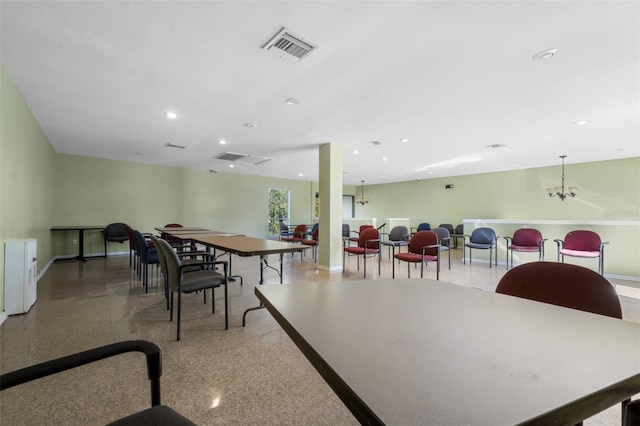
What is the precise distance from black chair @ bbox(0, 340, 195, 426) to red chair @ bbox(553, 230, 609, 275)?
6248 millimetres

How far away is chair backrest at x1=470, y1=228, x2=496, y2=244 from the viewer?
614 centimetres

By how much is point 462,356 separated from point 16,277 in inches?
166

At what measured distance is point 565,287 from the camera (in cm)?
119

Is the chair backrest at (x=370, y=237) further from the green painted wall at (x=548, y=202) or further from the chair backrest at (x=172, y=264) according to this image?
the green painted wall at (x=548, y=202)

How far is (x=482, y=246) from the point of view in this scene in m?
5.95

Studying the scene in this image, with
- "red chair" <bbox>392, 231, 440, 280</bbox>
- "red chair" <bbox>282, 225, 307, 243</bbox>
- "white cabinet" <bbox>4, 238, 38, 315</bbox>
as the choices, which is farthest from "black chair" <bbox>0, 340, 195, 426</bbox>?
"red chair" <bbox>282, 225, 307, 243</bbox>

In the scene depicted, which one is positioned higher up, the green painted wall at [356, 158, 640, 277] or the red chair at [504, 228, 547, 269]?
the green painted wall at [356, 158, 640, 277]

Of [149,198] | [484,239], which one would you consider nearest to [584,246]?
[484,239]

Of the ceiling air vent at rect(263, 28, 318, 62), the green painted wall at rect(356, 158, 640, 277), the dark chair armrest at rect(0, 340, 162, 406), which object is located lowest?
the dark chair armrest at rect(0, 340, 162, 406)

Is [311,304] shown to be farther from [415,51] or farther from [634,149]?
[634,149]

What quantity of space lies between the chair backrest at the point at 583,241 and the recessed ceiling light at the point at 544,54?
4.07m

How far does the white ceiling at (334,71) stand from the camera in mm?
2111

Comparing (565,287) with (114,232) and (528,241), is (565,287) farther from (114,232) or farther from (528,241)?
(114,232)

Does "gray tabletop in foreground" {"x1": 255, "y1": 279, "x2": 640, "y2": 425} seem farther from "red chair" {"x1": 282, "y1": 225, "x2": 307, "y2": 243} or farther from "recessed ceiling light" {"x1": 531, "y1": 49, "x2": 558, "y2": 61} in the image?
"red chair" {"x1": 282, "y1": 225, "x2": 307, "y2": 243}
